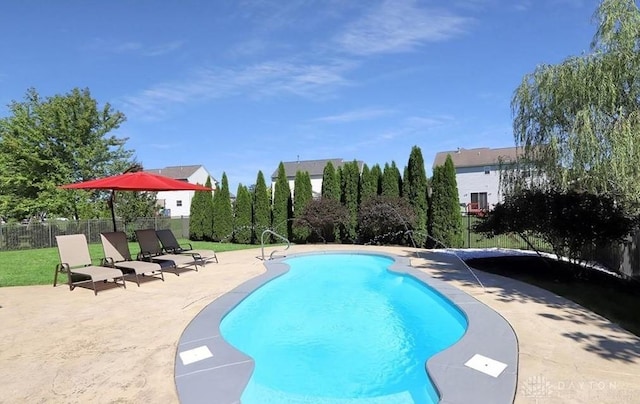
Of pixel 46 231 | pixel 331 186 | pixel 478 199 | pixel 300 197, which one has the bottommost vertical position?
pixel 46 231

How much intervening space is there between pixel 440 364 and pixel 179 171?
5300cm

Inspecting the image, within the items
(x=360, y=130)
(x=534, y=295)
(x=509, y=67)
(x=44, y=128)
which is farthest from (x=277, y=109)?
(x=534, y=295)

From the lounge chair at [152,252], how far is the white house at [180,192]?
35986mm

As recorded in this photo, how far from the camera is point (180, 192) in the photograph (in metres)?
50.9

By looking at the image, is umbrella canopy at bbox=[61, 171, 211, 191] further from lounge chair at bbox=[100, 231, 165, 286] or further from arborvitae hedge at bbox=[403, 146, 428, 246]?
arborvitae hedge at bbox=[403, 146, 428, 246]

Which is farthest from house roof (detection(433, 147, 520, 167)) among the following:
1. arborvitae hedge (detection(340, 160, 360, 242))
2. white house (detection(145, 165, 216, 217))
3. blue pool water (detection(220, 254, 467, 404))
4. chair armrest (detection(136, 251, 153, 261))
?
chair armrest (detection(136, 251, 153, 261))

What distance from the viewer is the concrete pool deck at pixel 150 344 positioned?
3244 mm

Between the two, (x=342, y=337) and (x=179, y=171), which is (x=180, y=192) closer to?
(x=179, y=171)

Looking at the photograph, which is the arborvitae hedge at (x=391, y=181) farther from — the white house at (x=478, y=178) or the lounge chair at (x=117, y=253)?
the white house at (x=478, y=178)

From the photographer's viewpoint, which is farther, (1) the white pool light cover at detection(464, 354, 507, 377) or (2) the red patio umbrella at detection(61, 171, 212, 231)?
(2) the red patio umbrella at detection(61, 171, 212, 231)

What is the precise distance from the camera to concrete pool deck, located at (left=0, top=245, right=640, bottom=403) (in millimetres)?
3244

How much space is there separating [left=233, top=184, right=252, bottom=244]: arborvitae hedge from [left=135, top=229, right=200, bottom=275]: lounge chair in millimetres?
9290

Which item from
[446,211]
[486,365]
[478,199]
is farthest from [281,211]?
[478,199]

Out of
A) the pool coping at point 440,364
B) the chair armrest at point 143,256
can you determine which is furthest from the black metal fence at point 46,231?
the pool coping at point 440,364
